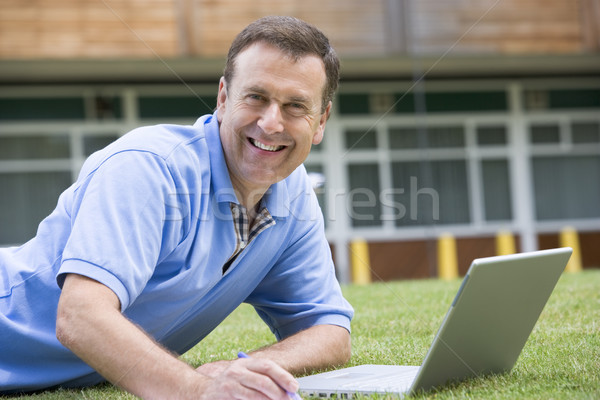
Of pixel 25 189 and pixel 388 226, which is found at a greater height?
pixel 25 189

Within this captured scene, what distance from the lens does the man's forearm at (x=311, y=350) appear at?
2.77 meters

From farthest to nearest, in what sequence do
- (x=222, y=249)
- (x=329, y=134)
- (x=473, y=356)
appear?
(x=329, y=134) → (x=222, y=249) → (x=473, y=356)

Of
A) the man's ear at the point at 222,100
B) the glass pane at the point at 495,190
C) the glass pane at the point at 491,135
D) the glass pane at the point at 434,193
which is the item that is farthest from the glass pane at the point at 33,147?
the man's ear at the point at 222,100

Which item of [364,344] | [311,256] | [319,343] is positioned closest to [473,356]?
[319,343]

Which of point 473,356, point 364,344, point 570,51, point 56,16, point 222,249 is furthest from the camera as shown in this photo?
point 570,51

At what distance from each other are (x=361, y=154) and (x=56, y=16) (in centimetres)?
611

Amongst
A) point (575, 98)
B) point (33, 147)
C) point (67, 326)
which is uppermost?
point (575, 98)

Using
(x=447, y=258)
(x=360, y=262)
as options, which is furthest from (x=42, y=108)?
(x=447, y=258)

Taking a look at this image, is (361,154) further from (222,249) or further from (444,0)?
(222,249)

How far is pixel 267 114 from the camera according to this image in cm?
270

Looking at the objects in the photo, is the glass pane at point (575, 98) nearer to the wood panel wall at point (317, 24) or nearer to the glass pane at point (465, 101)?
the glass pane at point (465, 101)

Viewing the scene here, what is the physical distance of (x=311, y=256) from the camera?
3.12m

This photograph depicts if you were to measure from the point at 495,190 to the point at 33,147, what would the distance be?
8883 mm

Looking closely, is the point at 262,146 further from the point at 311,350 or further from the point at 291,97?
the point at 311,350
